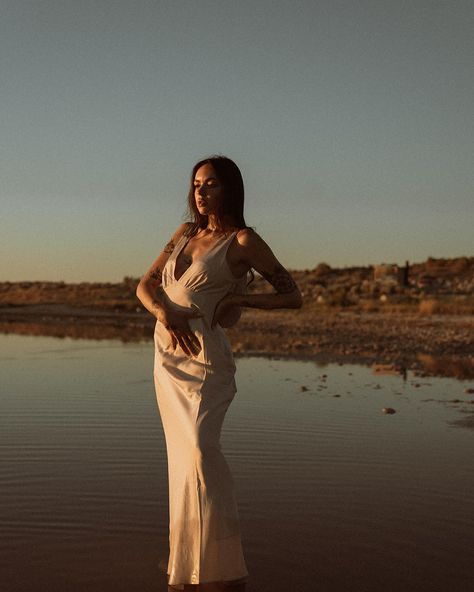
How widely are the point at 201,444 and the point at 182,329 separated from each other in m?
0.51

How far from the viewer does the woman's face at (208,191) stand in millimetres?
4102

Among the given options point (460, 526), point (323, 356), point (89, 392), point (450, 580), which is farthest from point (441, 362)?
point (450, 580)

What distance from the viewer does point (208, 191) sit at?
4117 millimetres

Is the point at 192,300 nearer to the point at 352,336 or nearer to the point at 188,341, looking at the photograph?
the point at 188,341

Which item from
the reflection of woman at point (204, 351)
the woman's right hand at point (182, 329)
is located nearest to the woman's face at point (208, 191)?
the reflection of woman at point (204, 351)

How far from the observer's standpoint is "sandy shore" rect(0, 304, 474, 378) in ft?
51.8

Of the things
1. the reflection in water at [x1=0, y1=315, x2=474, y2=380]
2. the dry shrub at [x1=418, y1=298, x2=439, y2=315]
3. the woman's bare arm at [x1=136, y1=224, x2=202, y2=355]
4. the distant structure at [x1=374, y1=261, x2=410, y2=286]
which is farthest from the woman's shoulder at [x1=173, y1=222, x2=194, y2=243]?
the distant structure at [x1=374, y1=261, x2=410, y2=286]

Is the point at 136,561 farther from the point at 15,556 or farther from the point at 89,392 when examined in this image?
the point at 89,392

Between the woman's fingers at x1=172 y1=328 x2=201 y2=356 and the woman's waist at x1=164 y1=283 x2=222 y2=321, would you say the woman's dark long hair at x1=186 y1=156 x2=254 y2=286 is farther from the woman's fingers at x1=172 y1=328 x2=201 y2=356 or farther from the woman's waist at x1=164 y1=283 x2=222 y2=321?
the woman's fingers at x1=172 y1=328 x2=201 y2=356

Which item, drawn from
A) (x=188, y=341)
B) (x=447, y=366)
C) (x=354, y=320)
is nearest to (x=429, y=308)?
(x=354, y=320)

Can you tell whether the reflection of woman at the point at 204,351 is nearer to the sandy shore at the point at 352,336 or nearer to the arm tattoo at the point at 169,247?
the arm tattoo at the point at 169,247

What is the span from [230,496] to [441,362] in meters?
11.7

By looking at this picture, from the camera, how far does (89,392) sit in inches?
420

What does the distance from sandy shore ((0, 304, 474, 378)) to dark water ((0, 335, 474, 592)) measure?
4.99 m
